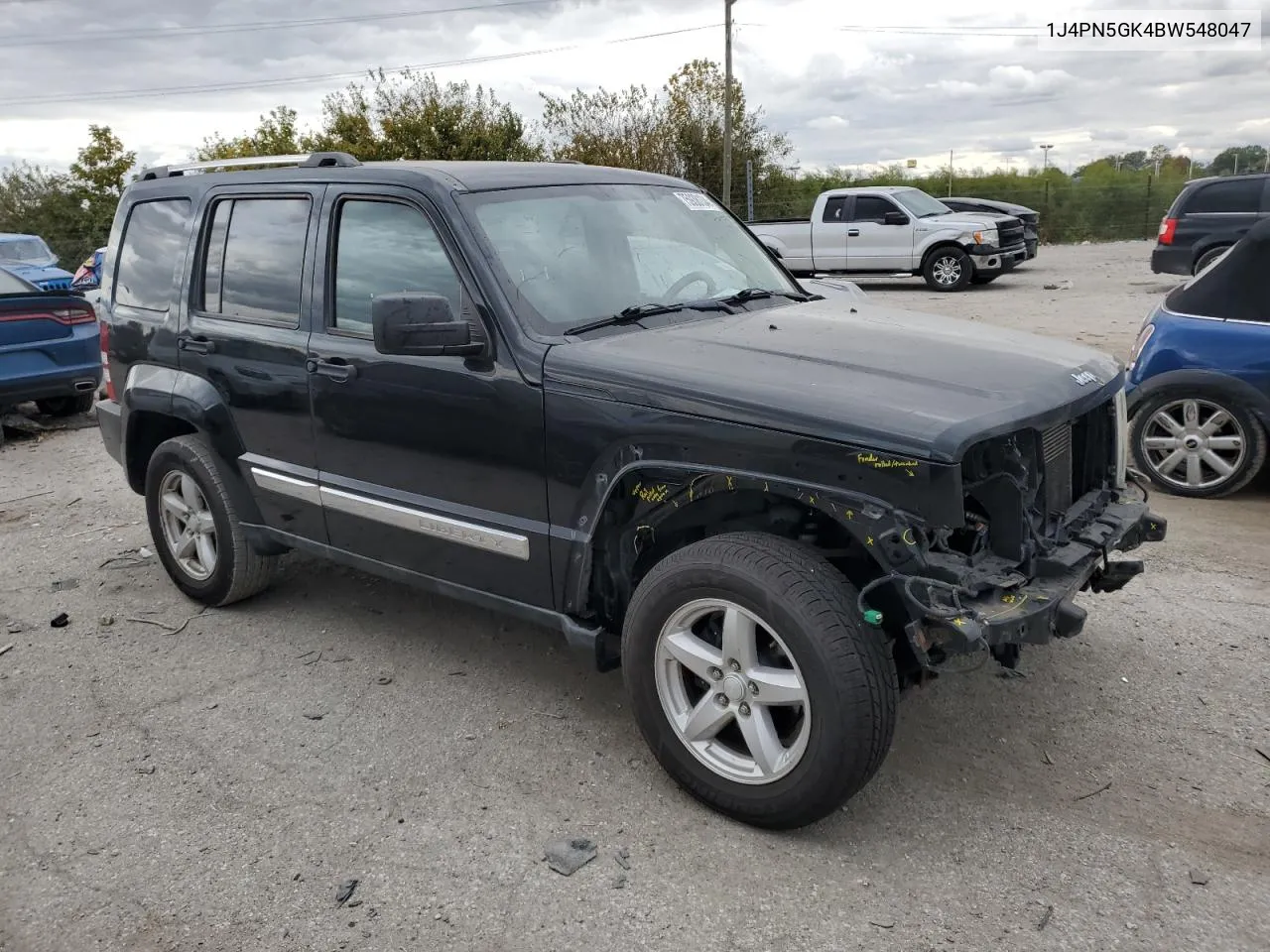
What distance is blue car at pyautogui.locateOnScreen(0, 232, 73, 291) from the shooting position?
1822 cm

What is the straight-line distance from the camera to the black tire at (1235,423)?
5777 millimetres

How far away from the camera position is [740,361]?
3205 mm

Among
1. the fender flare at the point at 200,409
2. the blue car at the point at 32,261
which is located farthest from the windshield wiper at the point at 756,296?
the blue car at the point at 32,261

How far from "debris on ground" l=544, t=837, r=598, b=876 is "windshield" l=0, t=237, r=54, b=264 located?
2009 centimetres

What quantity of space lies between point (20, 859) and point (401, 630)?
6.03 feet

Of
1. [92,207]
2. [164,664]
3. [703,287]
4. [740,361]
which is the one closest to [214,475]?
[164,664]

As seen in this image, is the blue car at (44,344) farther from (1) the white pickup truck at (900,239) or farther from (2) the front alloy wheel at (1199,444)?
(1) the white pickup truck at (900,239)

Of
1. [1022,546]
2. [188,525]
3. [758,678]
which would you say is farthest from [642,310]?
[188,525]

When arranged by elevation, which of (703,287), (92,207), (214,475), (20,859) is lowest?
(20,859)

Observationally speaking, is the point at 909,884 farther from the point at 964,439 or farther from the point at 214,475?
the point at 214,475

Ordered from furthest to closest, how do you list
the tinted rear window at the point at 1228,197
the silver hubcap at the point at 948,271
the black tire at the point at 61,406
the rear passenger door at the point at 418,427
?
the silver hubcap at the point at 948,271, the tinted rear window at the point at 1228,197, the black tire at the point at 61,406, the rear passenger door at the point at 418,427

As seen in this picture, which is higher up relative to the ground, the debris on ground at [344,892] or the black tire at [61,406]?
the black tire at [61,406]

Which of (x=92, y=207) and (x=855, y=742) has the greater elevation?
(x=92, y=207)

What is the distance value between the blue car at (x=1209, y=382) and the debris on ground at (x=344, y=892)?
5.12 meters
